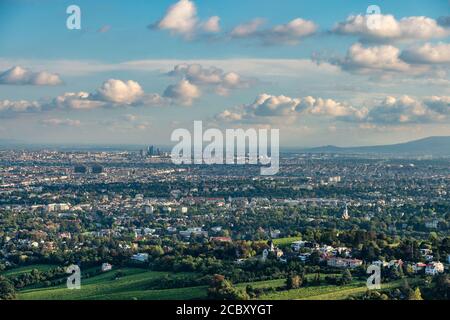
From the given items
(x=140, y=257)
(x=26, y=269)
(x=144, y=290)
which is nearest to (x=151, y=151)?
(x=26, y=269)

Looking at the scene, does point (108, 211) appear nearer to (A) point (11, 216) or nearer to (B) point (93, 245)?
(A) point (11, 216)

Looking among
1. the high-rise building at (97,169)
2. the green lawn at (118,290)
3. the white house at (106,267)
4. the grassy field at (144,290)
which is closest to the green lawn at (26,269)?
the white house at (106,267)

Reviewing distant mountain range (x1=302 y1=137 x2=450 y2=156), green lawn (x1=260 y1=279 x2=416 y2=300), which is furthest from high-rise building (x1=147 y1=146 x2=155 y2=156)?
green lawn (x1=260 y1=279 x2=416 y2=300)

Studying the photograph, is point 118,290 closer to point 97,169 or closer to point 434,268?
point 434,268

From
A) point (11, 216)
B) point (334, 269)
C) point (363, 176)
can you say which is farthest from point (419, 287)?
point (363, 176)

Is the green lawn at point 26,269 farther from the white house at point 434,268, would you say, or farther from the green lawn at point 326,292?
the white house at point 434,268

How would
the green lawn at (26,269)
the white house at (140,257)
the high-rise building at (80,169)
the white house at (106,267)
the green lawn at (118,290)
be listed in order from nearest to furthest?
the green lawn at (118,290), the white house at (106,267), the white house at (140,257), the green lawn at (26,269), the high-rise building at (80,169)
